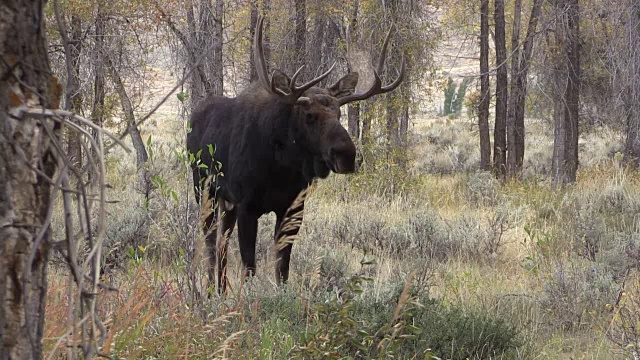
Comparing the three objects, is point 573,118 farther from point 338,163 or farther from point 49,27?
point 338,163

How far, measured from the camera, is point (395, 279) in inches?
250

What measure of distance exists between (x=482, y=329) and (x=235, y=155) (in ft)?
9.39

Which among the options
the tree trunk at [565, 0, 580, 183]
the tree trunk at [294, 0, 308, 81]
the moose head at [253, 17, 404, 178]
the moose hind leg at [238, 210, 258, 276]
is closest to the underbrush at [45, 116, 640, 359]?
the moose hind leg at [238, 210, 258, 276]

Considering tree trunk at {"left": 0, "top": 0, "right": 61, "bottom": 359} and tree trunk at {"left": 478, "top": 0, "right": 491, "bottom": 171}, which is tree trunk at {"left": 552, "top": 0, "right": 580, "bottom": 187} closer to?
tree trunk at {"left": 478, "top": 0, "right": 491, "bottom": 171}

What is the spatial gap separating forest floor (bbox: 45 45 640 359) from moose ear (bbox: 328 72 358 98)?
4.59 ft

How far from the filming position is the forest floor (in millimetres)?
3812

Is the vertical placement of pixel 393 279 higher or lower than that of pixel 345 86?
lower

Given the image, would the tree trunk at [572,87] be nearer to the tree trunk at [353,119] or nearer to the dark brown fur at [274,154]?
the tree trunk at [353,119]

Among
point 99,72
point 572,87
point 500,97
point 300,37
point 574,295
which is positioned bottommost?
point 574,295

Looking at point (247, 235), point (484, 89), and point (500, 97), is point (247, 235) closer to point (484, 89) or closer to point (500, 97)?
point (500, 97)

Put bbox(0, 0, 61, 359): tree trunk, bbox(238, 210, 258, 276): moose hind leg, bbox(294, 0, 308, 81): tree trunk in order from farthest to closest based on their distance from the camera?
bbox(294, 0, 308, 81): tree trunk → bbox(238, 210, 258, 276): moose hind leg → bbox(0, 0, 61, 359): tree trunk

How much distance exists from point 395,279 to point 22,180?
4.67 meters

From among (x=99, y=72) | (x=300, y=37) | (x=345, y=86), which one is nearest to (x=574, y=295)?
(x=345, y=86)

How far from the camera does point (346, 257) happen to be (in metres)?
7.83
